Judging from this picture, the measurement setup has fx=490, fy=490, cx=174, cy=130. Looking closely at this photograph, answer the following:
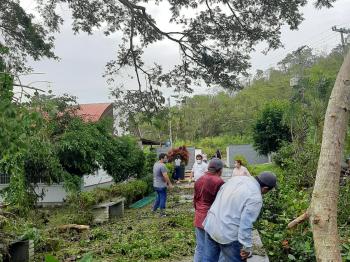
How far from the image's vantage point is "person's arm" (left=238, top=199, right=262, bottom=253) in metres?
5.04

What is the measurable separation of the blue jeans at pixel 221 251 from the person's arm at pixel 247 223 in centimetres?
28

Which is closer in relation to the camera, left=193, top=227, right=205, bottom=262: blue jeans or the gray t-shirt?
left=193, top=227, right=205, bottom=262: blue jeans

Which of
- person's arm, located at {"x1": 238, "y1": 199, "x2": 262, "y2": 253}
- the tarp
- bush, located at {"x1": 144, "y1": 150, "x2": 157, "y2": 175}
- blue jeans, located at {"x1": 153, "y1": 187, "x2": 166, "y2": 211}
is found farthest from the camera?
bush, located at {"x1": 144, "y1": 150, "x2": 157, "y2": 175}

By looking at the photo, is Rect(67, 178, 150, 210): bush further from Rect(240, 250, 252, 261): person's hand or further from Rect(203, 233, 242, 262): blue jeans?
Rect(240, 250, 252, 261): person's hand

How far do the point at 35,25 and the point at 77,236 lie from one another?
6058mm

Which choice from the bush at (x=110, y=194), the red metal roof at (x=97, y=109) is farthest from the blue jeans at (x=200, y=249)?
the red metal roof at (x=97, y=109)

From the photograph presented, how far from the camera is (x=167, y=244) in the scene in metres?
9.29

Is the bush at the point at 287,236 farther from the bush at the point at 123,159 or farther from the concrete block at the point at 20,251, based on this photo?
the bush at the point at 123,159

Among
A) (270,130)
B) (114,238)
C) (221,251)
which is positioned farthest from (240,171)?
(270,130)

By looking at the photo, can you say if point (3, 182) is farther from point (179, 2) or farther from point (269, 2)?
point (269, 2)

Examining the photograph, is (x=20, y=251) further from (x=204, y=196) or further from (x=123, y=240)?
(x=204, y=196)

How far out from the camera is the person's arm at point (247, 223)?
5.04 meters

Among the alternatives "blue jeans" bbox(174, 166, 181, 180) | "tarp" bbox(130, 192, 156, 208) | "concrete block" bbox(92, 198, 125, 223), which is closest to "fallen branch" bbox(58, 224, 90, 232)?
"concrete block" bbox(92, 198, 125, 223)

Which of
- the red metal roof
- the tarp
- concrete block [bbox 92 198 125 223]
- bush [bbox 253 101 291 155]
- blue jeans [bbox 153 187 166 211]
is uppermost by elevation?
the red metal roof
